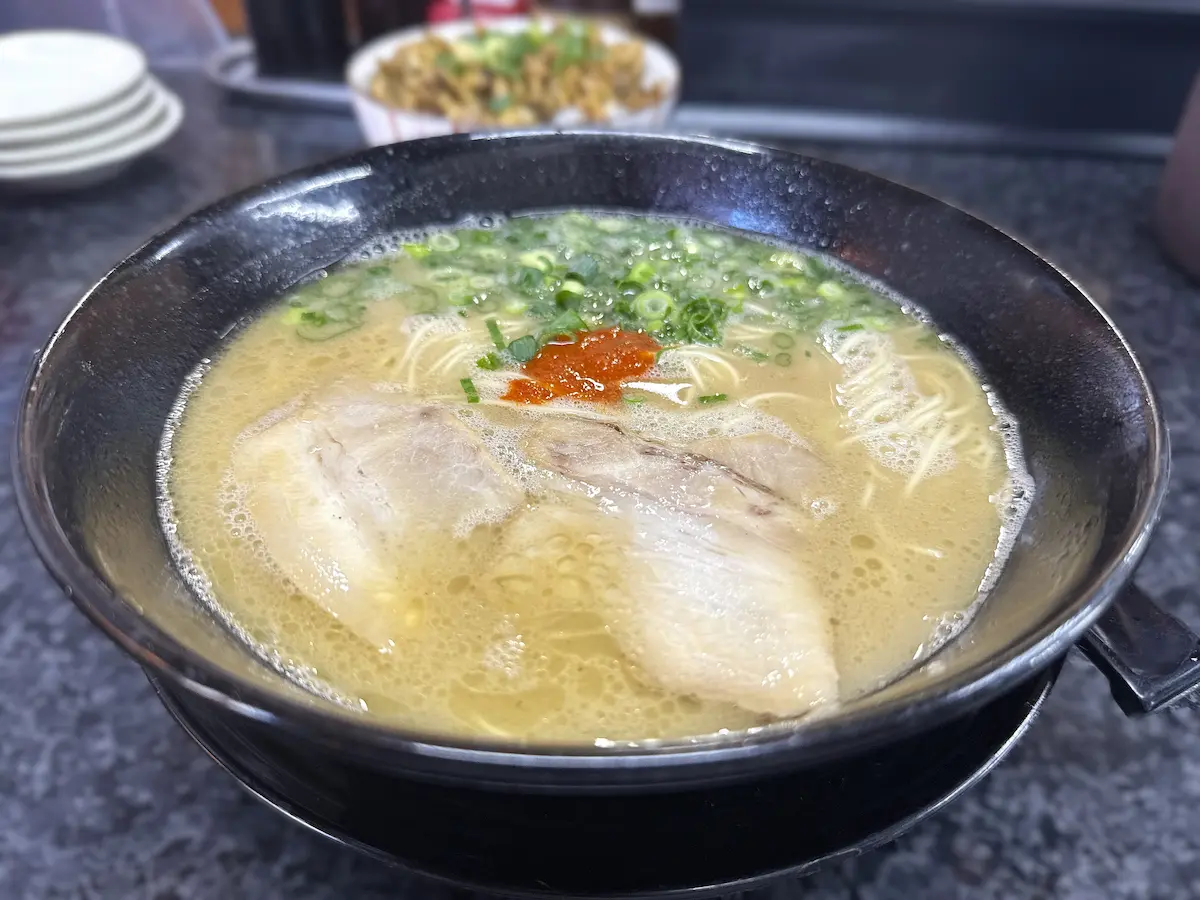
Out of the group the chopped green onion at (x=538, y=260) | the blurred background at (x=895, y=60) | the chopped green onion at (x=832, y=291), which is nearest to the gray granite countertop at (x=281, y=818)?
the chopped green onion at (x=832, y=291)

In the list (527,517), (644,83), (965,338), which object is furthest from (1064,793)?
(644,83)

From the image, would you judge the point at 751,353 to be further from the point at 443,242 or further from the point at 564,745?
the point at 564,745

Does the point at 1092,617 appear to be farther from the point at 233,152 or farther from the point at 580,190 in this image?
the point at 233,152

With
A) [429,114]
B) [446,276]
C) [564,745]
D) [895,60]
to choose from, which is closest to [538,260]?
[446,276]

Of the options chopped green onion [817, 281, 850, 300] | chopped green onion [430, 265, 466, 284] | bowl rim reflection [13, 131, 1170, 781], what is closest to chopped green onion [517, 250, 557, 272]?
chopped green onion [430, 265, 466, 284]

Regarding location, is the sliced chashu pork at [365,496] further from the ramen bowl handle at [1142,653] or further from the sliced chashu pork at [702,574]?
the ramen bowl handle at [1142,653]
